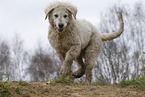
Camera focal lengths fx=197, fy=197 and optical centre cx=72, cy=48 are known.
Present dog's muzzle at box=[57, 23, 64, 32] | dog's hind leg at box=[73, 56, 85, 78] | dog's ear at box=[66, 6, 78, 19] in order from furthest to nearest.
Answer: dog's hind leg at box=[73, 56, 85, 78]
dog's ear at box=[66, 6, 78, 19]
dog's muzzle at box=[57, 23, 64, 32]

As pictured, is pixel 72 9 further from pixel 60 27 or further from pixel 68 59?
pixel 68 59

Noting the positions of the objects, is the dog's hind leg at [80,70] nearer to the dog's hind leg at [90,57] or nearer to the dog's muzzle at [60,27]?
the dog's hind leg at [90,57]

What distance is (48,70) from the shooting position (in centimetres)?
2498

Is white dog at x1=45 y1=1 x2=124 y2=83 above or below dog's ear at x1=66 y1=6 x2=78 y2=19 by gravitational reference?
below

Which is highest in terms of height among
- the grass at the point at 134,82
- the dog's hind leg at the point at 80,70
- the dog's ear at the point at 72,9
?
the dog's ear at the point at 72,9

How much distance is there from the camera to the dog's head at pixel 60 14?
5971mm

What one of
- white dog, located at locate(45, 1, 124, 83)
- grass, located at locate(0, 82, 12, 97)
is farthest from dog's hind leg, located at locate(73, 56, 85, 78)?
grass, located at locate(0, 82, 12, 97)

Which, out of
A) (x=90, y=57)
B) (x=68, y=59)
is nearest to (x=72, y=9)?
(x=68, y=59)

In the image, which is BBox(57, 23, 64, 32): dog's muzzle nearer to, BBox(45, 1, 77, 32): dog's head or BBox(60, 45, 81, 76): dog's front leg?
BBox(45, 1, 77, 32): dog's head

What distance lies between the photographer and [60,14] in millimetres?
6066

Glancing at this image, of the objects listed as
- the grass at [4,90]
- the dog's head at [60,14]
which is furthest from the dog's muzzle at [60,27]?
the grass at [4,90]

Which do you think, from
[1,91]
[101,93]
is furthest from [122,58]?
[1,91]

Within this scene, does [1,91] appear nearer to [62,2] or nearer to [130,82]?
[130,82]

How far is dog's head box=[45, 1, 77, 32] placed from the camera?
5971 millimetres
